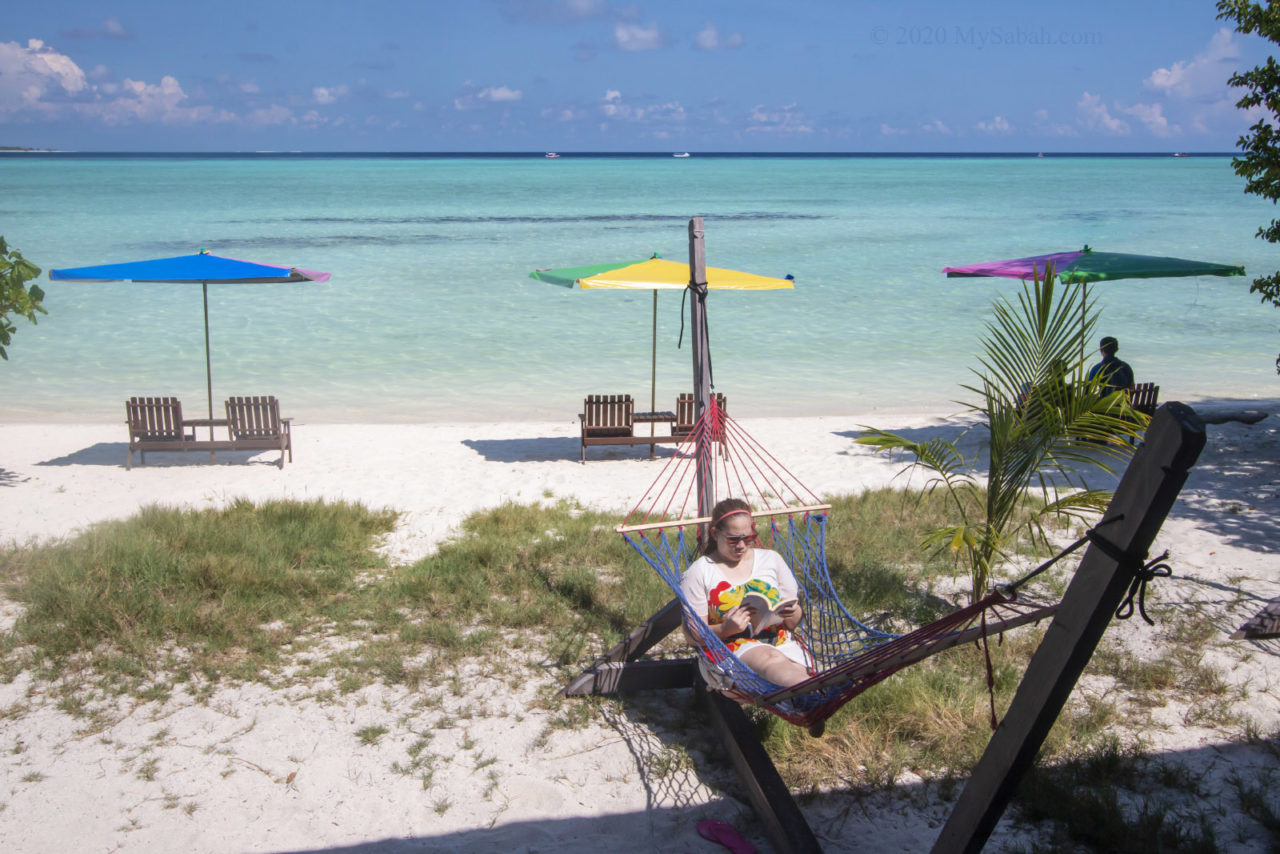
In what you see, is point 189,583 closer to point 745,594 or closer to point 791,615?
point 745,594

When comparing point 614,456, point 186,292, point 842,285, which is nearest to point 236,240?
point 186,292

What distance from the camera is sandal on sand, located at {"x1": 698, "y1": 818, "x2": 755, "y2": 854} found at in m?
3.36

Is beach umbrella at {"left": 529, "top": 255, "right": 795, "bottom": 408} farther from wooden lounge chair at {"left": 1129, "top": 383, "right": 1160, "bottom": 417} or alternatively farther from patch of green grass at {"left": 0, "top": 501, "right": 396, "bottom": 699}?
wooden lounge chair at {"left": 1129, "top": 383, "right": 1160, "bottom": 417}

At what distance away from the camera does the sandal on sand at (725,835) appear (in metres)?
3.36

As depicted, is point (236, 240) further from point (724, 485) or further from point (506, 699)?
point (506, 699)

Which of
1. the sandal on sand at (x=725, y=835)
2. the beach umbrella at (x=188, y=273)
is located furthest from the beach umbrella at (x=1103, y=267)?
the beach umbrella at (x=188, y=273)

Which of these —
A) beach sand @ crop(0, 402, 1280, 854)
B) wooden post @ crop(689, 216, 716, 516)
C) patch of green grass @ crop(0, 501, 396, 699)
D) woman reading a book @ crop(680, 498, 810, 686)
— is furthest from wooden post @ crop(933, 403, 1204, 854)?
patch of green grass @ crop(0, 501, 396, 699)

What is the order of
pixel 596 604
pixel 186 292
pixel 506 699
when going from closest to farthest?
pixel 506 699 < pixel 596 604 < pixel 186 292

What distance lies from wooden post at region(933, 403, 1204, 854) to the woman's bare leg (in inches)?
46.5

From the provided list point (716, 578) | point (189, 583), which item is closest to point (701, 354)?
point (716, 578)

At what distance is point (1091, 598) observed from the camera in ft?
7.11

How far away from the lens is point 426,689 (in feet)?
14.5

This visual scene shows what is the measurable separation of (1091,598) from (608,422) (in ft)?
23.0

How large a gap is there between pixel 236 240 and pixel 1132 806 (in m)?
33.6
